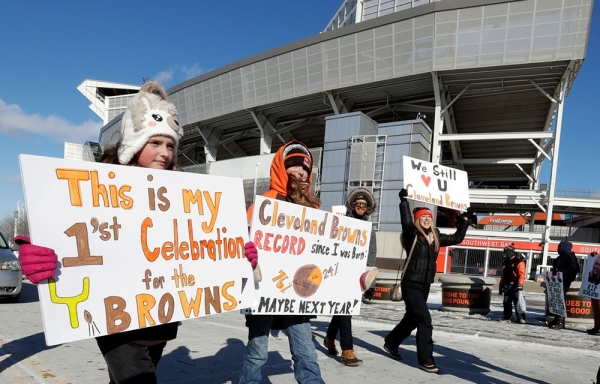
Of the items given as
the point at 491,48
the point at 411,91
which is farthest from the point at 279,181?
the point at 411,91

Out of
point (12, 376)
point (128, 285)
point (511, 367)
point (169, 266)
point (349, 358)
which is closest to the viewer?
point (128, 285)

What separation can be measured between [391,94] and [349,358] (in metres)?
36.7

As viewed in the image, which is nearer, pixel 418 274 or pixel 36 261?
pixel 36 261

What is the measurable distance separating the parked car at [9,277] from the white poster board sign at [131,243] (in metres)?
6.85

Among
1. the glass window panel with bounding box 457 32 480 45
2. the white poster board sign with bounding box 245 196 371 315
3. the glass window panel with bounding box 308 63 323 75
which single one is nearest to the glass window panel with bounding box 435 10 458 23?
the glass window panel with bounding box 457 32 480 45

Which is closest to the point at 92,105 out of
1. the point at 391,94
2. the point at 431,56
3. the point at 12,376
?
the point at 391,94

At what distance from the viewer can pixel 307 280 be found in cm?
319

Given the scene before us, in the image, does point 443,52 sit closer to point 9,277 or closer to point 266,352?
point 9,277

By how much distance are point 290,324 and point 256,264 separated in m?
0.67

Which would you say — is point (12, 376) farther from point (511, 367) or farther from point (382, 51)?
point (382, 51)

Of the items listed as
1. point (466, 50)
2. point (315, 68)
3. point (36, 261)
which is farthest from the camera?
point (315, 68)

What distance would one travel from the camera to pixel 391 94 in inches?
1538

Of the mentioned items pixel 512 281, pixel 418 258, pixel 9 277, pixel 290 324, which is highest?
pixel 418 258

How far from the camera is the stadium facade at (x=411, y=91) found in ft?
105
